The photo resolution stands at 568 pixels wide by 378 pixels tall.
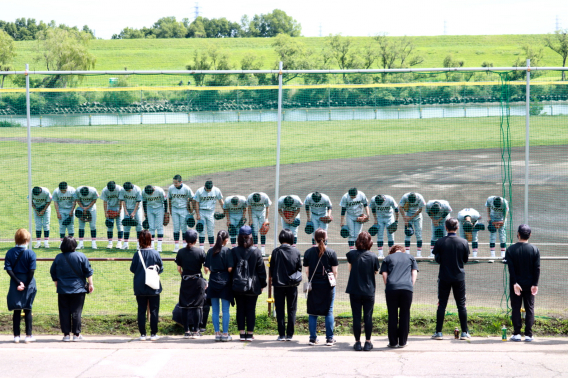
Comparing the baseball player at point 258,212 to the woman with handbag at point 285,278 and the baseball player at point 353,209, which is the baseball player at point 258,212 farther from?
the woman with handbag at point 285,278

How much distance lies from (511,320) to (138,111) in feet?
51.1

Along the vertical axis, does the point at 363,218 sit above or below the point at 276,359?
above

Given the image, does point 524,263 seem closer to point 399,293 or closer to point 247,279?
point 399,293

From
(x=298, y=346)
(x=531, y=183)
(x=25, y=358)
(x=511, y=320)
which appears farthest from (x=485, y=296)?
(x=531, y=183)

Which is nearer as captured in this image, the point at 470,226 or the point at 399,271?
the point at 399,271

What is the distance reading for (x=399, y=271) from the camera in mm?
8461

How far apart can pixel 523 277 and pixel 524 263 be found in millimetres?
205

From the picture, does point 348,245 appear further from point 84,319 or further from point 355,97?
point 355,97

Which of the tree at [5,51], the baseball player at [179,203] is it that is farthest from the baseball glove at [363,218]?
the tree at [5,51]

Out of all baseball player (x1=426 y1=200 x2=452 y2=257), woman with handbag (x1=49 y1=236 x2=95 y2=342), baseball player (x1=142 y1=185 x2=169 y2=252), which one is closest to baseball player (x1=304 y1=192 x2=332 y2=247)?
baseball player (x1=426 y1=200 x2=452 y2=257)

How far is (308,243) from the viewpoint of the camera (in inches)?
625

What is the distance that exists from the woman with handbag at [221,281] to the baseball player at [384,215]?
20.1ft

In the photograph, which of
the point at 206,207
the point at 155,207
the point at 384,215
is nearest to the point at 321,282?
the point at 384,215

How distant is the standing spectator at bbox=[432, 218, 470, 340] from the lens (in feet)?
28.7
